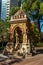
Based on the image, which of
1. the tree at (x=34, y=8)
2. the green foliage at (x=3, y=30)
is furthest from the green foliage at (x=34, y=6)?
the green foliage at (x=3, y=30)

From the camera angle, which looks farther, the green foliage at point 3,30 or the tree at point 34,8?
the tree at point 34,8

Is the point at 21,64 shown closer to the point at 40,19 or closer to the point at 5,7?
the point at 40,19

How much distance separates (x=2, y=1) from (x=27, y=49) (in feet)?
243

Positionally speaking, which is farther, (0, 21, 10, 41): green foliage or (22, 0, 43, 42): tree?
(22, 0, 43, 42): tree

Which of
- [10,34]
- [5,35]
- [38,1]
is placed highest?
[38,1]

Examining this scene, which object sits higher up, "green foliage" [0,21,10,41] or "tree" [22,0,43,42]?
"tree" [22,0,43,42]

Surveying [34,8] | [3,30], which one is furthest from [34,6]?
[3,30]

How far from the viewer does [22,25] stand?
2136 cm

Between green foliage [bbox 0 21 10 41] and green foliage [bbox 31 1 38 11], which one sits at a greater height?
green foliage [bbox 31 1 38 11]

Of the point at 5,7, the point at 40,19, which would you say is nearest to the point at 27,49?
the point at 40,19

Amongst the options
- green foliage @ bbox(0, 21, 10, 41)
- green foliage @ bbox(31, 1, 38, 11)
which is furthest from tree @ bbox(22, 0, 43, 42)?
green foliage @ bbox(0, 21, 10, 41)

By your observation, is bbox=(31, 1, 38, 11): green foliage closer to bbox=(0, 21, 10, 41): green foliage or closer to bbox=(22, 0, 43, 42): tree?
bbox=(22, 0, 43, 42): tree

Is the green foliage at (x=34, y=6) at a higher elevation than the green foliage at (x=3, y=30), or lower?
higher

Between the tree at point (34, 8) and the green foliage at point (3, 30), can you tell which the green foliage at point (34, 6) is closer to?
the tree at point (34, 8)
